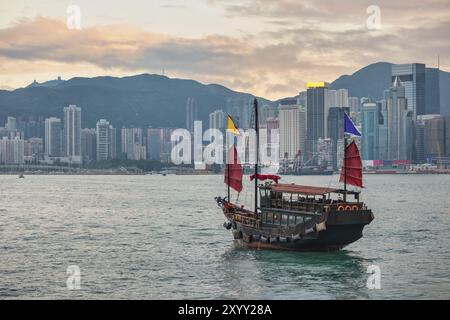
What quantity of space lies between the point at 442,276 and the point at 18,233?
31269mm

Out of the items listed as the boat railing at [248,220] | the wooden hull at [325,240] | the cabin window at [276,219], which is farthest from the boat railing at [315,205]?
the boat railing at [248,220]

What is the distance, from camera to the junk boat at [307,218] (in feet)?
122

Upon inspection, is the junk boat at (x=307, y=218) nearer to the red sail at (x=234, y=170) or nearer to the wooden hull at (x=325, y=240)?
the wooden hull at (x=325, y=240)

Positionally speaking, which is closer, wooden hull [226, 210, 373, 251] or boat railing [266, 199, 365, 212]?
wooden hull [226, 210, 373, 251]

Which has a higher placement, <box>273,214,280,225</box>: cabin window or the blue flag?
the blue flag

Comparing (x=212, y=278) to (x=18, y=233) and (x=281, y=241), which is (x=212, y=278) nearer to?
(x=281, y=241)

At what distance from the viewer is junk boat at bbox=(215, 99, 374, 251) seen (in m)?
37.2

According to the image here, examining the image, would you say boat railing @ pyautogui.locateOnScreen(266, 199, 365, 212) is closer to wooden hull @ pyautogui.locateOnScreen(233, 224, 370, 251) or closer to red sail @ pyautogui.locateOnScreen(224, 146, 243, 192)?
wooden hull @ pyautogui.locateOnScreen(233, 224, 370, 251)

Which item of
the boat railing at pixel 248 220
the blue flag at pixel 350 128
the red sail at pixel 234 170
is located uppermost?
the blue flag at pixel 350 128

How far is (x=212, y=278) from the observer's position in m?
32.9

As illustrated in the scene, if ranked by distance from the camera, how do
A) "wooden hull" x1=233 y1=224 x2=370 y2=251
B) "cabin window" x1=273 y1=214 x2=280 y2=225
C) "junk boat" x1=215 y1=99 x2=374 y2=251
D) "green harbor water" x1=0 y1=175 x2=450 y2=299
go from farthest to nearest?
"cabin window" x1=273 y1=214 x2=280 y2=225 → "wooden hull" x1=233 y1=224 x2=370 y2=251 → "junk boat" x1=215 y1=99 x2=374 y2=251 → "green harbor water" x1=0 y1=175 x2=450 y2=299

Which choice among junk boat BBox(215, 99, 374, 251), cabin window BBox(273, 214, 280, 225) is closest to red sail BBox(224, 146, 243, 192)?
junk boat BBox(215, 99, 374, 251)

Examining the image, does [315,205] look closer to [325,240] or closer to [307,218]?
[307,218]
